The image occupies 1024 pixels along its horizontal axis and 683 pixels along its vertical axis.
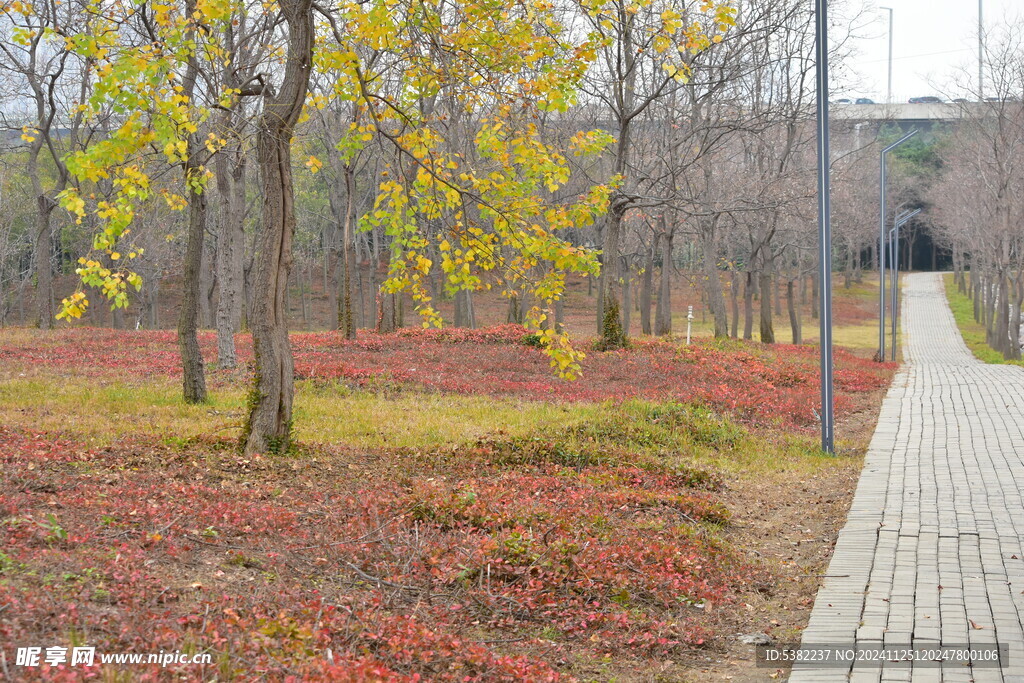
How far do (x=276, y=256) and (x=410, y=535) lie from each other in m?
3.67

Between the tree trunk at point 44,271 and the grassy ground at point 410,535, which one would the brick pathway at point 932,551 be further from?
the tree trunk at point 44,271

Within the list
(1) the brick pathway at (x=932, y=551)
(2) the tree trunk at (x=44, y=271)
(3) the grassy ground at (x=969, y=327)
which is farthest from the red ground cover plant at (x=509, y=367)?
(3) the grassy ground at (x=969, y=327)

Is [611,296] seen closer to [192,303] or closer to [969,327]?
[192,303]

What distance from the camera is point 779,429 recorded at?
50.5 feet

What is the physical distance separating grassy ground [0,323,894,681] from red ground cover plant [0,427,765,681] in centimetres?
2

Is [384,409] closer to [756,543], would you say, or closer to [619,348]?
[756,543]

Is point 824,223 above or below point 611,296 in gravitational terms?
above

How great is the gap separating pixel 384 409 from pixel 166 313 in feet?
165

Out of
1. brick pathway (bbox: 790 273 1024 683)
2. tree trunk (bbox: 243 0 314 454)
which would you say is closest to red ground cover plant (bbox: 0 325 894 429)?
brick pathway (bbox: 790 273 1024 683)

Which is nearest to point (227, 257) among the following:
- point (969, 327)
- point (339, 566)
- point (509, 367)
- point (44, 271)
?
point (509, 367)

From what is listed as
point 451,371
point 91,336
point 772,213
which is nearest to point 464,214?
point 451,371

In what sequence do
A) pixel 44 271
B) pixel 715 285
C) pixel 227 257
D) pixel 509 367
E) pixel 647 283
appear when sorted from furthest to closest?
pixel 647 283 < pixel 715 285 < pixel 44 271 < pixel 509 367 < pixel 227 257

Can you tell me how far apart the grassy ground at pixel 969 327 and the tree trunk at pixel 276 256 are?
2953 cm

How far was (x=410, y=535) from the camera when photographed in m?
7.01
